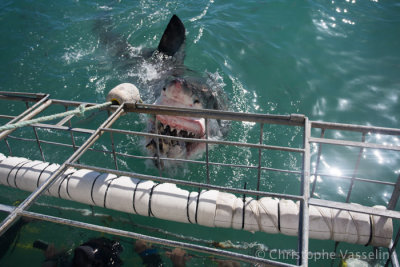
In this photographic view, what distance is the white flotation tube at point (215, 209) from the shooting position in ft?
7.99

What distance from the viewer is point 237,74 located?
6.84 meters

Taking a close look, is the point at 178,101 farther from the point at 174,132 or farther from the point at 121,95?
the point at 121,95

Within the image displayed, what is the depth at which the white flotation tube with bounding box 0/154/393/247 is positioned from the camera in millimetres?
2436

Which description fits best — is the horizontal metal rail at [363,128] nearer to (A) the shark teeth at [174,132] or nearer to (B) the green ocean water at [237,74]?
(B) the green ocean water at [237,74]

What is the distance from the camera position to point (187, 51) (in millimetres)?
7602

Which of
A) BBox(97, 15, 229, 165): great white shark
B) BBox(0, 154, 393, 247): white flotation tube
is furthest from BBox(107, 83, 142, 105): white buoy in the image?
BBox(0, 154, 393, 247): white flotation tube

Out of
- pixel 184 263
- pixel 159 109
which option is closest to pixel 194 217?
pixel 184 263

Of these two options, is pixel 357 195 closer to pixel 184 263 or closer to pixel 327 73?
pixel 184 263

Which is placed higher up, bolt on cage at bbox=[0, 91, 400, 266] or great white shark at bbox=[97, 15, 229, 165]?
bolt on cage at bbox=[0, 91, 400, 266]

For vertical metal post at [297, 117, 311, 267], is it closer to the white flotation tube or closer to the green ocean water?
the white flotation tube

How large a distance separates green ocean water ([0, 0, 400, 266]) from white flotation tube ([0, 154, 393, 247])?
0.84m

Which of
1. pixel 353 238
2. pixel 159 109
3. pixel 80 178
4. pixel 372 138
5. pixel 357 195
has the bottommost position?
pixel 357 195

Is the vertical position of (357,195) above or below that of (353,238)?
below

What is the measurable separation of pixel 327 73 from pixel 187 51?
329 cm
